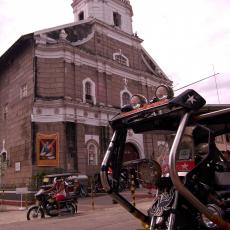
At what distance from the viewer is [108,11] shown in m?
27.7

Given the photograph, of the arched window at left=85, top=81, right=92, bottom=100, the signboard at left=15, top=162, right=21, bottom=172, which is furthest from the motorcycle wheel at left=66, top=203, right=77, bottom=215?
the arched window at left=85, top=81, right=92, bottom=100

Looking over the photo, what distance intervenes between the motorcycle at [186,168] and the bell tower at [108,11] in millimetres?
23398

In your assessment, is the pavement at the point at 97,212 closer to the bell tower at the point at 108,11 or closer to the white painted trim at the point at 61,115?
the white painted trim at the point at 61,115

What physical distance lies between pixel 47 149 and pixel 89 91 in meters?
5.64

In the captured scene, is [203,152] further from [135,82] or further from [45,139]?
[135,82]

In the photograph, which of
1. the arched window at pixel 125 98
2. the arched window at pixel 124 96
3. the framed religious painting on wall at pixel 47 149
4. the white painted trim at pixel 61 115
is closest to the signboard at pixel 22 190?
the framed religious painting on wall at pixel 47 149

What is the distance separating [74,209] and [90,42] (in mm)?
15926

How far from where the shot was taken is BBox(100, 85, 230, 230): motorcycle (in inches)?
140

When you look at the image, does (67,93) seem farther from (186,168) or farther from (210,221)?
(210,221)

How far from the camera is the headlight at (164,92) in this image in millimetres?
4229

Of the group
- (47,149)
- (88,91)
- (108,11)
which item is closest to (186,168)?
(47,149)

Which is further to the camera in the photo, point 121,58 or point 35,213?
point 121,58

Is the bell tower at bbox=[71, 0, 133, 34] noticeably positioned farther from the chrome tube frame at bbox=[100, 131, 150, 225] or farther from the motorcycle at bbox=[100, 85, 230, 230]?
the chrome tube frame at bbox=[100, 131, 150, 225]

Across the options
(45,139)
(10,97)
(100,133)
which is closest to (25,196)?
(45,139)
